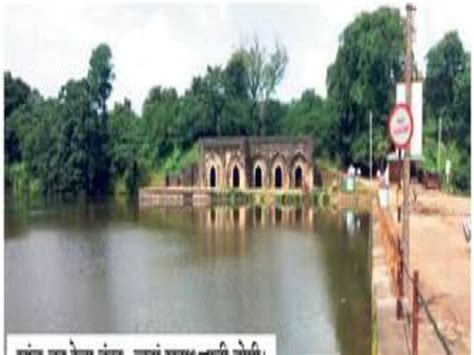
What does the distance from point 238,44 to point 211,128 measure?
1153 millimetres

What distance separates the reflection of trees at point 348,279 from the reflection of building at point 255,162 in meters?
0.32

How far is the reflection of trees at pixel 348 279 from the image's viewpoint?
3.35 metres

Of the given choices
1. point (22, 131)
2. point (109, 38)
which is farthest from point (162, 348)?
point (22, 131)

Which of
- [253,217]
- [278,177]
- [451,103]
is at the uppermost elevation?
[451,103]

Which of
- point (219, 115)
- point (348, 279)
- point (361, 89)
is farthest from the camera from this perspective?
point (348, 279)

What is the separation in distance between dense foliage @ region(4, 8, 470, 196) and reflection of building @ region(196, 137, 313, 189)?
0.06 m

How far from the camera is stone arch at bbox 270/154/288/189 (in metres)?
4.23

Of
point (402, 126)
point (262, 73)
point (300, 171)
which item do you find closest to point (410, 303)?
point (402, 126)

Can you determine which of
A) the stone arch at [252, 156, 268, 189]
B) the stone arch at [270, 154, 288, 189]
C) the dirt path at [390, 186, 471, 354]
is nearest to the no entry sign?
the dirt path at [390, 186, 471, 354]

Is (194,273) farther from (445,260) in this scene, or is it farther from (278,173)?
(445,260)

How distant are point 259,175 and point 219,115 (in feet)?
2.13

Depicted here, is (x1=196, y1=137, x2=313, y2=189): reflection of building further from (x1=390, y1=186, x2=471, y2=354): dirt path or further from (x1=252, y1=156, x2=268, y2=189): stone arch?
(x1=390, y1=186, x2=471, y2=354): dirt path

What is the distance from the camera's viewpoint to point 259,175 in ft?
14.8

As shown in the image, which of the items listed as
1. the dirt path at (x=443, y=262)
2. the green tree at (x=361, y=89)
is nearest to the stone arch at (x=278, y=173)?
the green tree at (x=361, y=89)
